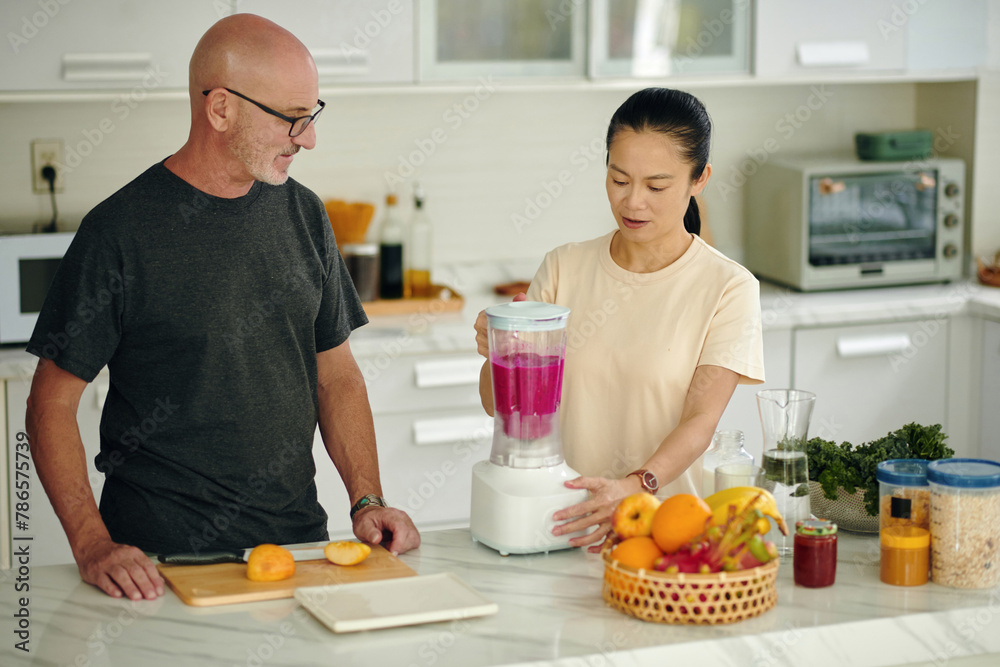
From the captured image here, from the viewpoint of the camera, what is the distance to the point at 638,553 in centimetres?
140

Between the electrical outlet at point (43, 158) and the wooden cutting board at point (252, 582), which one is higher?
the electrical outlet at point (43, 158)

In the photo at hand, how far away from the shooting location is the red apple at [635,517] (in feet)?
4.68

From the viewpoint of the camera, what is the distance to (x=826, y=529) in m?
1.50

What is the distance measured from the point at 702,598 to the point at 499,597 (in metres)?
0.27

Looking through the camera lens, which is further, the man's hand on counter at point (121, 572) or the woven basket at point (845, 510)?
the woven basket at point (845, 510)

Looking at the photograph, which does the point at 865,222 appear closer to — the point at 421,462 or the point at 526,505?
the point at 421,462

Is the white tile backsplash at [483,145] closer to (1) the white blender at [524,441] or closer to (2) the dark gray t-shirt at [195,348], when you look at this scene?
(2) the dark gray t-shirt at [195,348]

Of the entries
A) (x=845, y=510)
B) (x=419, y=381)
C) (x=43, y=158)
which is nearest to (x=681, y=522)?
(x=845, y=510)

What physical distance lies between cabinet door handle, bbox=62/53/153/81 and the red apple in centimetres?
202

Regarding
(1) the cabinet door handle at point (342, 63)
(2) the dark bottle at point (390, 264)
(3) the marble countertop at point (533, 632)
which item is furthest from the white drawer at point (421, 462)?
(3) the marble countertop at point (533, 632)

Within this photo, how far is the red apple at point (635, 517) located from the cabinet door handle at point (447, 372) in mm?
1556

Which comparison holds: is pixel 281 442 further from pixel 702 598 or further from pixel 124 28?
pixel 124 28

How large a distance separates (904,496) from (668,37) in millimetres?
2018

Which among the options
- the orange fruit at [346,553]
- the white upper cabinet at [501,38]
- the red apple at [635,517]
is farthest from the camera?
the white upper cabinet at [501,38]
